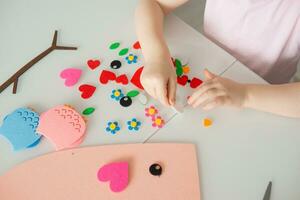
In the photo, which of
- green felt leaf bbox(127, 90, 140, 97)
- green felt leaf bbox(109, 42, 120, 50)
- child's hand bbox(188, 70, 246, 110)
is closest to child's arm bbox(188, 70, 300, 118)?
child's hand bbox(188, 70, 246, 110)

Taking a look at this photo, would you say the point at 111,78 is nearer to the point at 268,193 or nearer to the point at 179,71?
the point at 179,71

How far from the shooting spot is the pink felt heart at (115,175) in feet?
1.65

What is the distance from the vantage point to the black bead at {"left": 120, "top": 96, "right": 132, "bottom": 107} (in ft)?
1.90

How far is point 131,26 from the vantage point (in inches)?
27.1

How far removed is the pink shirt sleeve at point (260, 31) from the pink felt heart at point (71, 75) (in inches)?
12.9

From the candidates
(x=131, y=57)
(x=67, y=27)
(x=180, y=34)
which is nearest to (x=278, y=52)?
(x=180, y=34)

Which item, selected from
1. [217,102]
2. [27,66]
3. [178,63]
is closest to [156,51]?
[178,63]

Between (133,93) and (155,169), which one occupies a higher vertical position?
(133,93)

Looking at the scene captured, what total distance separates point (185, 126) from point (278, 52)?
0.94 ft

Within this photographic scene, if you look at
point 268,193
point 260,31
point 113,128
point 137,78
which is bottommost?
point 268,193

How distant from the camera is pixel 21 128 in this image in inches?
22.4

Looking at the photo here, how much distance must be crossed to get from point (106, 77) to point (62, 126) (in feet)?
0.41

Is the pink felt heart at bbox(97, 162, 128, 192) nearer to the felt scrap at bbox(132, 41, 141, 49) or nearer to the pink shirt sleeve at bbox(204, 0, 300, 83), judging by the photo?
the felt scrap at bbox(132, 41, 141, 49)

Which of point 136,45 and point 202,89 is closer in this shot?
point 202,89
